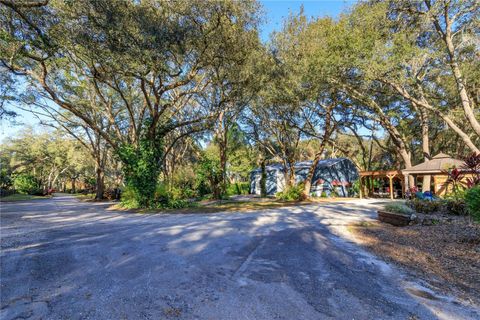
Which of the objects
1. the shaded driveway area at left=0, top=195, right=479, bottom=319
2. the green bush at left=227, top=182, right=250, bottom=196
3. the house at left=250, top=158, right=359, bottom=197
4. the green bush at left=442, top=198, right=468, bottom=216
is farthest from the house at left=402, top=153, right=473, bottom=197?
the green bush at left=227, top=182, right=250, bottom=196

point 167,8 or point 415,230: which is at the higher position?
point 167,8

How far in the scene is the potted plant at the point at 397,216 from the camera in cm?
698

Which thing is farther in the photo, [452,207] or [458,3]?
[458,3]

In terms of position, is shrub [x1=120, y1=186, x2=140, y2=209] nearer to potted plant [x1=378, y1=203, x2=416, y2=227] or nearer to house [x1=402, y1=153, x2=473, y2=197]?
potted plant [x1=378, y1=203, x2=416, y2=227]

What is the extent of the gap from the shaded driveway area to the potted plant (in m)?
2.75

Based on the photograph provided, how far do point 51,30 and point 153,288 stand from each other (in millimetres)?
9275

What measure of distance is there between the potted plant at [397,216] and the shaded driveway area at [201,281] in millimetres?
2755

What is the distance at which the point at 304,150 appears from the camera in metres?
34.7

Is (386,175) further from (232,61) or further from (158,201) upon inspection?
(158,201)

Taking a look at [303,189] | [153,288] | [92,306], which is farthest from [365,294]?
[303,189]

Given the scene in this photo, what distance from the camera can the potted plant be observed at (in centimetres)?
698

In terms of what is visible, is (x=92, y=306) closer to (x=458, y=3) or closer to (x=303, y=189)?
(x=458, y=3)

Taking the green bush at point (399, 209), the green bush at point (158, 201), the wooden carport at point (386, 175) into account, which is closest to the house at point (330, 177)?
the wooden carport at point (386, 175)

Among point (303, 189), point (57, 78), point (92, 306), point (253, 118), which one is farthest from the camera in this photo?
point (253, 118)
